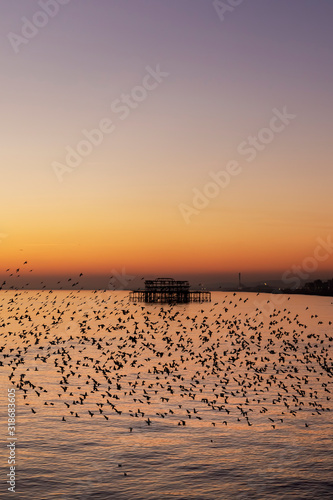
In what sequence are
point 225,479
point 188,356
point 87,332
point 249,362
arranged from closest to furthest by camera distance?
1. point 225,479
2. point 249,362
3. point 188,356
4. point 87,332

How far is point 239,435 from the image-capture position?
2392 centimetres

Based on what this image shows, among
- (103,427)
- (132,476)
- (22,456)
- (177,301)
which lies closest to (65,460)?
(22,456)

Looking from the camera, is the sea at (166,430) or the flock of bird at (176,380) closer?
the sea at (166,430)

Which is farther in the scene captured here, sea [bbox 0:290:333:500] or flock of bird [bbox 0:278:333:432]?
flock of bird [bbox 0:278:333:432]

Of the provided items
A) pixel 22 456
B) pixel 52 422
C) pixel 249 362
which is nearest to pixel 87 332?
pixel 249 362

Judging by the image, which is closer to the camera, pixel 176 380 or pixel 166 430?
pixel 166 430

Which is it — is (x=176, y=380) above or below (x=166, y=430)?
above

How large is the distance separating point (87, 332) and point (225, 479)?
6720 centimetres

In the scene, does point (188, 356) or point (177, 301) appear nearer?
point (188, 356)

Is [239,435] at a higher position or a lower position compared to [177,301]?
lower

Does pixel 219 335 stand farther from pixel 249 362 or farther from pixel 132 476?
pixel 132 476

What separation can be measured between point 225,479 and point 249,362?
3018 cm

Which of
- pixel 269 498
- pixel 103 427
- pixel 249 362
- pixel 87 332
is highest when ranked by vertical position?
pixel 87 332

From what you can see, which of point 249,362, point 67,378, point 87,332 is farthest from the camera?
point 87,332
